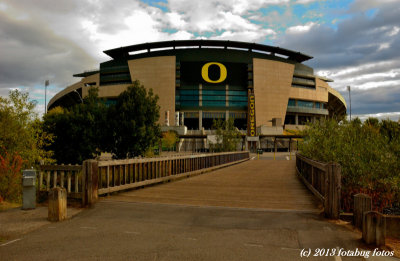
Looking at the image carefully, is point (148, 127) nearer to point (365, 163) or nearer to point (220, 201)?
point (220, 201)

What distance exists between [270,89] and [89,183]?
93.8 m

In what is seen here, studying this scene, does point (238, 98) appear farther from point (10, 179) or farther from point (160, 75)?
point (10, 179)

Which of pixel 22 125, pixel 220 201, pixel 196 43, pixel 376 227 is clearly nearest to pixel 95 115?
pixel 22 125

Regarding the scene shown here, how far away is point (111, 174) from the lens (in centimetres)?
1097

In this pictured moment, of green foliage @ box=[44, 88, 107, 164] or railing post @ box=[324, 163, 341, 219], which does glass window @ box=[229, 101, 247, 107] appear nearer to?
green foliage @ box=[44, 88, 107, 164]

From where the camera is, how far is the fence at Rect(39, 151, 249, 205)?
8.52 metres

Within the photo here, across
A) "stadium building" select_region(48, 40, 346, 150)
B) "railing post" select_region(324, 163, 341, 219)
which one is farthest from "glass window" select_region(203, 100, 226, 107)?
"railing post" select_region(324, 163, 341, 219)

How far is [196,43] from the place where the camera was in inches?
3841

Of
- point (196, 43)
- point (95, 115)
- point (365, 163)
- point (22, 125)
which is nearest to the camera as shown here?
point (365, 163)

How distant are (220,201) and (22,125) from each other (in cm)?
749

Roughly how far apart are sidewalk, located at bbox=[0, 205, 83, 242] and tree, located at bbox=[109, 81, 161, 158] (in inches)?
404

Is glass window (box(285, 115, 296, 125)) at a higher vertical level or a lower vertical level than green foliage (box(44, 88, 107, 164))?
higher

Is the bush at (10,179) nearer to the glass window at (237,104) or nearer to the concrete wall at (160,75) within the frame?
the concrete wall at (160,75)

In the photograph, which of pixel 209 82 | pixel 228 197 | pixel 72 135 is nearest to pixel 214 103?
pixel 209 82
